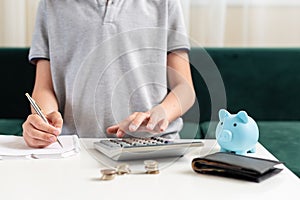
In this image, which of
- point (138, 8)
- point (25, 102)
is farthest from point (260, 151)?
point (25, 102)

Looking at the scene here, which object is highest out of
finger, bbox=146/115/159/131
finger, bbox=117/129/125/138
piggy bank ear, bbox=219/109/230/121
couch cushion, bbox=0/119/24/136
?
piggy bank ear, bbox=219/109/230/121

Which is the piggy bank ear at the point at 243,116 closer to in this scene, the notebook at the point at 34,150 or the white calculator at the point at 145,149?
the white calculator at the point at 145,149

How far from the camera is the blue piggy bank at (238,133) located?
2.61ft

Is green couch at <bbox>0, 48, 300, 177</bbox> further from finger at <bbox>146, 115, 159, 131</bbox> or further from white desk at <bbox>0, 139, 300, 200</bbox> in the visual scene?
white desk at <bbox>0, 139, 300, 200</bbox>

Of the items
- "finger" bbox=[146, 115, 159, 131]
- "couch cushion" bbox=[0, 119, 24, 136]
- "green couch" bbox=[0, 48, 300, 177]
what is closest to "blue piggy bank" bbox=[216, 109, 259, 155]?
"finger" bbox=[146, 115, 159, 131]

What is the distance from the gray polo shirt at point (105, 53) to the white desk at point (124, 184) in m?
0.27

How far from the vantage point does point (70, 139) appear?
0.94 m

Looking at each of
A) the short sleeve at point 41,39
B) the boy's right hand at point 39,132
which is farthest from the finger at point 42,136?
the short sleeve at point 41,39

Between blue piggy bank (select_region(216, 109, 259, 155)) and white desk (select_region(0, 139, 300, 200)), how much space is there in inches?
3.0

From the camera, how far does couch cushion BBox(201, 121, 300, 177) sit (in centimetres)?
115

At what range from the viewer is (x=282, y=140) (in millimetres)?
1356

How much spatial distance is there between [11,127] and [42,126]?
771 millimetres

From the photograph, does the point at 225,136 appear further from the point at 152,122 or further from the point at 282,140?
the point at 282,140

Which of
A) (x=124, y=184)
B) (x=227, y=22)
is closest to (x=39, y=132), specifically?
(x=124, y=184)
